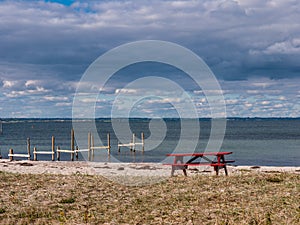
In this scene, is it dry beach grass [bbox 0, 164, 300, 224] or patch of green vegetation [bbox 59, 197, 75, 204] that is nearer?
dry beach grass [bbox 0, 164, 300, 224]

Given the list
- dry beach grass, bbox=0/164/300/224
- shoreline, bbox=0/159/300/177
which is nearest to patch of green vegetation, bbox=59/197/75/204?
dry beach grass, bbox=0/164/300/224

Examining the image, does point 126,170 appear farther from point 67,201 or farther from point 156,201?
point 156,201

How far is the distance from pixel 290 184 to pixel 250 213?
12.4ft

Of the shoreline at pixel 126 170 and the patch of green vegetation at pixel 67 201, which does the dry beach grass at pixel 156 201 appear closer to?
the patch of green vegetation at pixel 67 201

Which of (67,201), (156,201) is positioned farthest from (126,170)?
(156,201)

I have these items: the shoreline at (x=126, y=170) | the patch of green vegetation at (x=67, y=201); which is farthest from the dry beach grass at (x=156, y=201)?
the shoreline at (x=126, y=170)

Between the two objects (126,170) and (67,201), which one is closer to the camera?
(67,201)

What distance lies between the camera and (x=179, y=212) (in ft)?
31.9

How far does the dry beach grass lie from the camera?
30.6 ft

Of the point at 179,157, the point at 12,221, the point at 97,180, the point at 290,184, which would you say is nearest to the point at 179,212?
the point at 12,221

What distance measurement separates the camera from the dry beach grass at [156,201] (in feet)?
30.6

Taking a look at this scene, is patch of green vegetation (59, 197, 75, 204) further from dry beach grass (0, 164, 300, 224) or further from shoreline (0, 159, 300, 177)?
shoreline (0, 159, 300, 177)

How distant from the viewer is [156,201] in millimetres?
10914

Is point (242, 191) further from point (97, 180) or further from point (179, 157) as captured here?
point (179, 157)
